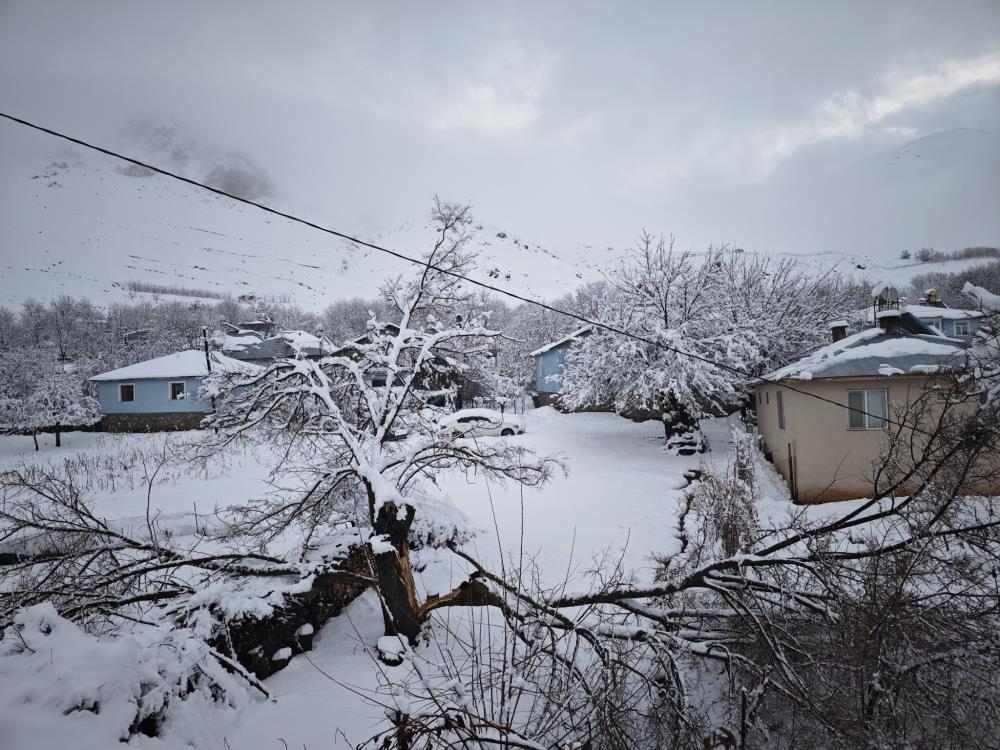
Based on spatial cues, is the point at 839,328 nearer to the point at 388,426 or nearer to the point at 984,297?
the point at 984,297

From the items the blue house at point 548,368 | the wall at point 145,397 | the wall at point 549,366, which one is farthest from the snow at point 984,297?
the wall at point 145,397

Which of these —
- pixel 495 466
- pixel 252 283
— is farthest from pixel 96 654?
pixel 252 283

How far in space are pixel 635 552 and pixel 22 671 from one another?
8.77 m

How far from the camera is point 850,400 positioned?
36.5ft

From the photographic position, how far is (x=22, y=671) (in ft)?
9.46

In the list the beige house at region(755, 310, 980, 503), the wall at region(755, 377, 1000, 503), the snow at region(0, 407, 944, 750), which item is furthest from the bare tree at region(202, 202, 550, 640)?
the wall at region(755, 377, 1000, 503)

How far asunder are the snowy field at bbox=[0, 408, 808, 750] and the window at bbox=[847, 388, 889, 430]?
270 cm

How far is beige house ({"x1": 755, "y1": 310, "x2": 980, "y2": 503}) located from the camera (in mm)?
10570

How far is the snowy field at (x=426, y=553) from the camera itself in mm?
4257

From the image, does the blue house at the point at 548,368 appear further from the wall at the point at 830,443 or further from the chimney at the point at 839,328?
the wall at the point at 830,443

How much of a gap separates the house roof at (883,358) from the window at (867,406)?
2.27 ft

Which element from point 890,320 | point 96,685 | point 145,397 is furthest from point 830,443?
point 145,397

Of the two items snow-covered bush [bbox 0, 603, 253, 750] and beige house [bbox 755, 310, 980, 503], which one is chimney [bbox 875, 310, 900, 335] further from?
snow-covered bush [bbox 0, 603, 253, 750]

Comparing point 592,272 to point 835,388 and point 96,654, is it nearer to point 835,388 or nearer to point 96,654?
point 835,388
